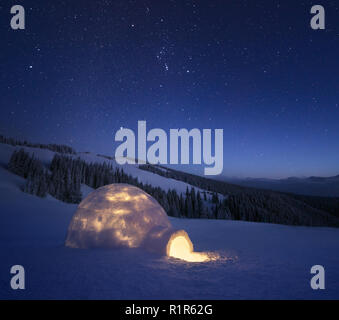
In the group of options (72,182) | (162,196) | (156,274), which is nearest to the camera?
(156,274)

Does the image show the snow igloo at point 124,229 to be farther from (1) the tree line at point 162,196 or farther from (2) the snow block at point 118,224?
(1) the tree line at point 162,196

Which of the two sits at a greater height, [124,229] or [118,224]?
[118,224]

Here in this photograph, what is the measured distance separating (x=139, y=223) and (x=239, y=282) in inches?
156

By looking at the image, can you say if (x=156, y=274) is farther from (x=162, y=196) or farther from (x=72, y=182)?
(x=162, y=196)

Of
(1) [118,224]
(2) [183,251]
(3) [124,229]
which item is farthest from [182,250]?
(1) [118,224]

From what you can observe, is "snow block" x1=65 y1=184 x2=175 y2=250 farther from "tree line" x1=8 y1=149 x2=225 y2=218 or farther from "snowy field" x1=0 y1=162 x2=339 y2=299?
"tree line" x1=8 y1=149 x2=225 y2=218

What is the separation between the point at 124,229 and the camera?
821cm

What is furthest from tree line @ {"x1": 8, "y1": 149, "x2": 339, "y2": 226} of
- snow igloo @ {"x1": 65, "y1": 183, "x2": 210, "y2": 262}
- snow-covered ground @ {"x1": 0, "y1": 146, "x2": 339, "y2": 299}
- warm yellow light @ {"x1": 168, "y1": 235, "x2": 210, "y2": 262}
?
warm yellow light @ {"x1": 168, "y1": 235, "x2": 210, "y2": 262}

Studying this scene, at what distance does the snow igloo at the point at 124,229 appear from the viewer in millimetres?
8047

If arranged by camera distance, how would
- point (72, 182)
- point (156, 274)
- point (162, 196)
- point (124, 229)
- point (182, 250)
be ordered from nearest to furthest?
point (156, 274), point (124, 229), point (182, 250), point (72, 182), point (162, 196)

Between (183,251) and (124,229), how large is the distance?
231cm

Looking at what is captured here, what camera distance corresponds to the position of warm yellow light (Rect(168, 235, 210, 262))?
7.84 metres

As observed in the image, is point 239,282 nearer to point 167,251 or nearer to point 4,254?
point 167,251
